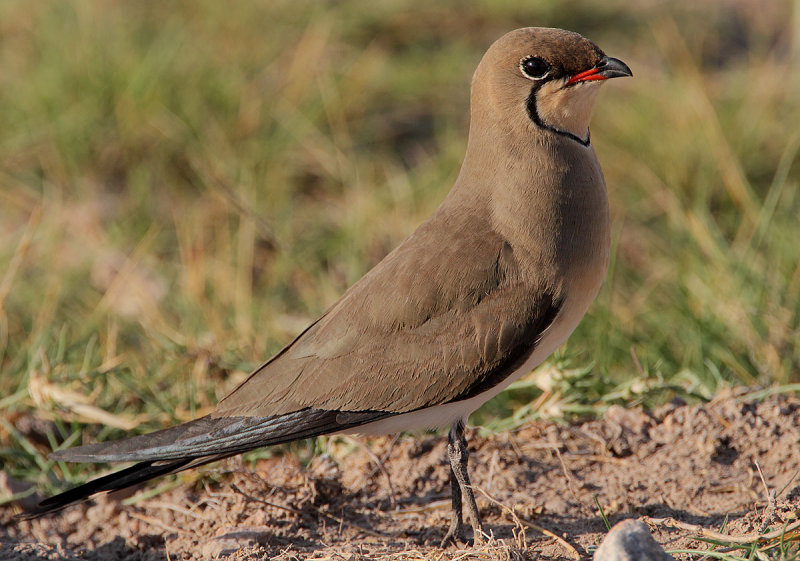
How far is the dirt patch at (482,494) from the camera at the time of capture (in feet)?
10.3

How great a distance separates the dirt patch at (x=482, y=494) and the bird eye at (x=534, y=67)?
1199 mm

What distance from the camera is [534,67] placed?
3.19 metres

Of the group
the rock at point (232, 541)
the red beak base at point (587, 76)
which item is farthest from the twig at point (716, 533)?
the red beak base at point (587, 76)

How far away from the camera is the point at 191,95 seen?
6398 millimetres

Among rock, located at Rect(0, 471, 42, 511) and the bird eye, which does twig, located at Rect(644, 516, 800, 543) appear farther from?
rock, located at Rect(0, 471, 42, 511)

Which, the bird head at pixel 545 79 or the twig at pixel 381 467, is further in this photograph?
the twig at pixel 381 467

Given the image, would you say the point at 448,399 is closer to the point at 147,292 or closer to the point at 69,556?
the point at 69,556

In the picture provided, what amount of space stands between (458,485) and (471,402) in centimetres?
27

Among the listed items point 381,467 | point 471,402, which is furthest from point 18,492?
point 471,402

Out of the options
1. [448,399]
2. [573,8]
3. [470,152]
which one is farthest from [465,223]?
[573,8]

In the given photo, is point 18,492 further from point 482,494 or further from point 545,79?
point 545,79

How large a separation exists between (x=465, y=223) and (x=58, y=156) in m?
3.77

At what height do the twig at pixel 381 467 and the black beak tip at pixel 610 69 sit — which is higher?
the black beak tip at pixel 610 69

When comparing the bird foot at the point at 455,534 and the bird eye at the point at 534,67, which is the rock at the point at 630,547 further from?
the bird eye at the point at 534,67
